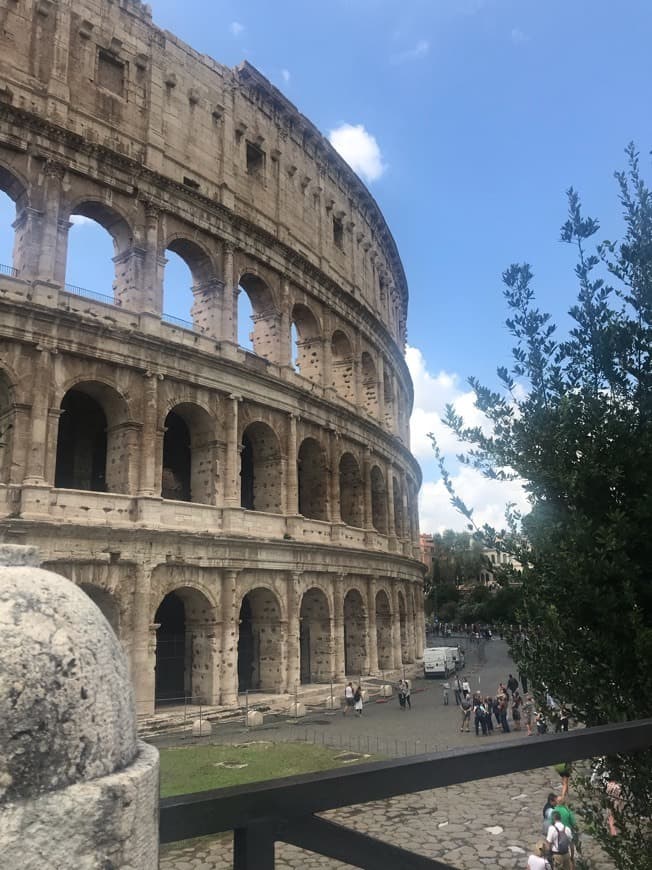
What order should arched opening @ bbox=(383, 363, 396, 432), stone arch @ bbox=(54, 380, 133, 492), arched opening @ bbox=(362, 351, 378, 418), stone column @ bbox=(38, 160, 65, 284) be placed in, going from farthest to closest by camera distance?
1. arched opening @ bbox=(383, 363, 396, 432)
2. arched opening @ bbox=(362, 351, 378, 418)
3. stone arch @ bbox=(54, 380, 133, 492)
4. stone column @ bbox=(38, 160, 65, 284)

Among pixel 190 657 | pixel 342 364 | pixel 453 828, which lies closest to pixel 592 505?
pixel 453 828

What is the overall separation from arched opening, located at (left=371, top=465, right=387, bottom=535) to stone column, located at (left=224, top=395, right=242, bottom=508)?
376 inches

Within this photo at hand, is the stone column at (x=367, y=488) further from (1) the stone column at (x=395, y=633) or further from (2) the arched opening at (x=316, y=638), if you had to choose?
(2) the arched opening at (x=316, y=638)

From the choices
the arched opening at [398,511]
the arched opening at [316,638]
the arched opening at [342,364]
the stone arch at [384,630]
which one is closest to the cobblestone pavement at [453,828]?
the arched opening at [316,638]

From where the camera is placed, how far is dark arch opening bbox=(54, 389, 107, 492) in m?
19.1

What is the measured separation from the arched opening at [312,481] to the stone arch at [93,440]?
703 centimetres

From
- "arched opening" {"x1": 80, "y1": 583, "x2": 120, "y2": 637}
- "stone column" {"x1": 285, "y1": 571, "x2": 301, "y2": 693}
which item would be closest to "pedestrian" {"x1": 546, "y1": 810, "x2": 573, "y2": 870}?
"arched opening" {"x1": 80, "y1": 583, "x2": 120, "y2": 637}

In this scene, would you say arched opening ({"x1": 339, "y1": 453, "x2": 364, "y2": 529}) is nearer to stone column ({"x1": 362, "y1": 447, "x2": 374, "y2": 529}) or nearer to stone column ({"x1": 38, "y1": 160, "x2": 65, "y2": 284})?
stone column ({"x1": 362, "y1": 447, "x2": 374, "y2": 529})

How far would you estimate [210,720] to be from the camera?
1683cm

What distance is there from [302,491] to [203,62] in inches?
577

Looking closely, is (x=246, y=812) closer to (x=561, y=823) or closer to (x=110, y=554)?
(x=561, y=823)

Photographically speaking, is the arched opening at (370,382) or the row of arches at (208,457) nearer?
the row of arches at (208,457)

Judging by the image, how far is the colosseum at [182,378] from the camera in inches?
639

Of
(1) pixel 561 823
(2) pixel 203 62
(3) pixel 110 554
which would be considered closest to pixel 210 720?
(3) pixel 110 554
